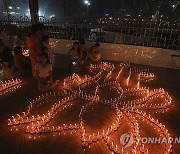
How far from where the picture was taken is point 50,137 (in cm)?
459

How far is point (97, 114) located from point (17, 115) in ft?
7.07

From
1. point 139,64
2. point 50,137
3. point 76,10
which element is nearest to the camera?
point 50,137

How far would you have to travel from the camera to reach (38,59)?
7.51 metres

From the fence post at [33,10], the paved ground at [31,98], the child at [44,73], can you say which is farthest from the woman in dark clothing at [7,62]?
the fence post at [33,10]

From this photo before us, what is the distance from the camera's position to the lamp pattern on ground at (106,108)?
462 cm

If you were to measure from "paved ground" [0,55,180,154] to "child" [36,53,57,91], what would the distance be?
309mm

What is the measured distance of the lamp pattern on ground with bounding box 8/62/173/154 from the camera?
182 inches

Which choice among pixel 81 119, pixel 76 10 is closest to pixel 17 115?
pixel 81 119

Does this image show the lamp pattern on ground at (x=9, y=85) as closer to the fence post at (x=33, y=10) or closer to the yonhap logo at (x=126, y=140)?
the yonhap logo at (x=126, y=140)

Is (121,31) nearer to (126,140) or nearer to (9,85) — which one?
(9,85)

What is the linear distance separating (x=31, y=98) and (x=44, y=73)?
94 centimetres

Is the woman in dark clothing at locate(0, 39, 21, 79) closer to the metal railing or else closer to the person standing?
the person standing

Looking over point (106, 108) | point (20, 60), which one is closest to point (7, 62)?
point (20, 60)

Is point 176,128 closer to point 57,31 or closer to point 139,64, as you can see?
point 139,64
